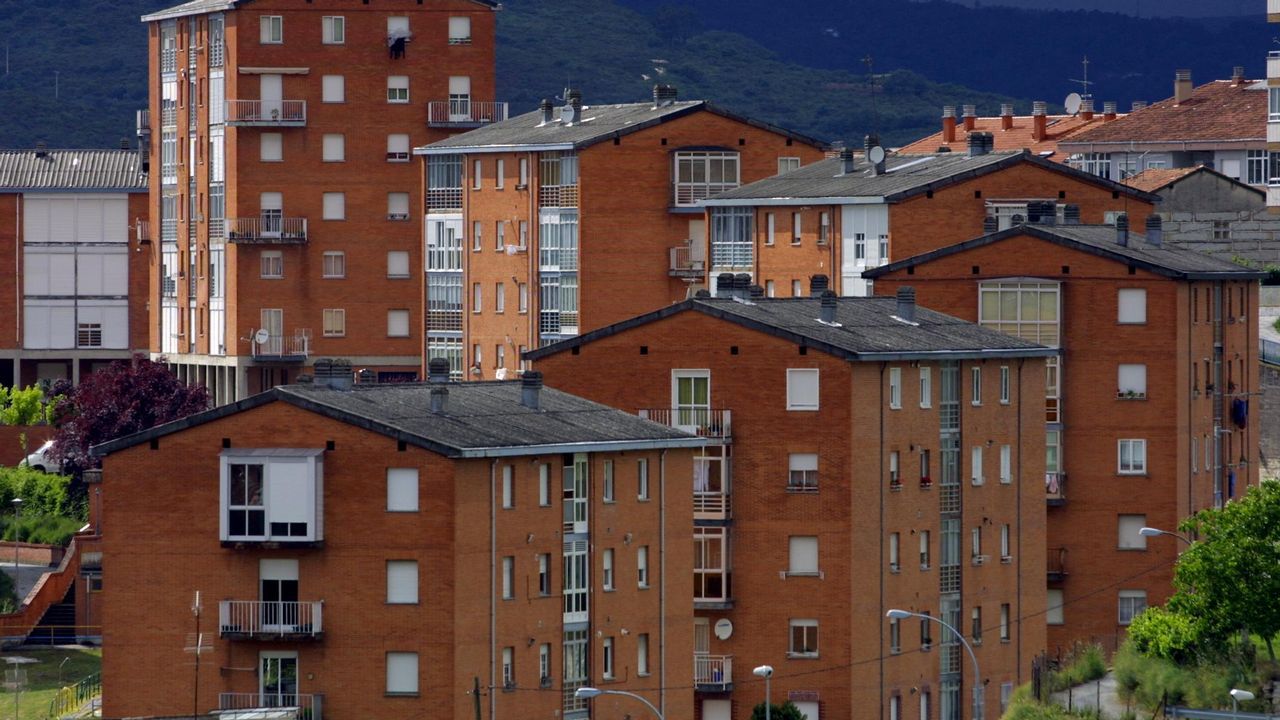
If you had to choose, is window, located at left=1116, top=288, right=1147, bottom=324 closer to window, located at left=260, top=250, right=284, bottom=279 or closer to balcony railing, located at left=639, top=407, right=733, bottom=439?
balcony railing, located at left=639, top=407, right=733, bottom=439

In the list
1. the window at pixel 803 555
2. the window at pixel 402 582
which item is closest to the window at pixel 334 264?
the window at pixel 803 555

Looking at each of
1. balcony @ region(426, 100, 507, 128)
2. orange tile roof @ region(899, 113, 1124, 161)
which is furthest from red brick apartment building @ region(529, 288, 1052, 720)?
orange tile roof @ region(899, 113, 1124, 161)

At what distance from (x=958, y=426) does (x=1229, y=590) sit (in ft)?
45.6

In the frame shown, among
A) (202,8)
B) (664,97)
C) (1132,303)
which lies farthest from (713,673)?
(202,8)

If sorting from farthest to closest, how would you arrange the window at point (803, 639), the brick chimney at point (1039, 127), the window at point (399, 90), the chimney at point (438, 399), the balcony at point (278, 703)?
the brick chimney at point (1039, 127) → the window at point (399, 90) → the window at point (803, 639) → the chimney at point (438, 399) → the balcony at point (278, 703)

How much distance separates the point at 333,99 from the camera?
478ft

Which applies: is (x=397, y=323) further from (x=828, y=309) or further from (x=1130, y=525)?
(x=828, y=309)

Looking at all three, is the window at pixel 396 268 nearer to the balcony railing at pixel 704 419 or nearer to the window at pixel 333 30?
the window at pixel 333 30

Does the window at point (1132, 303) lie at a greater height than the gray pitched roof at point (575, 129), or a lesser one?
lesser

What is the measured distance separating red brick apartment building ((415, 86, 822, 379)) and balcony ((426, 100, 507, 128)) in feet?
32.1

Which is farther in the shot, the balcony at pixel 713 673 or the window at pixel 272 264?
the window at pixel 272 264

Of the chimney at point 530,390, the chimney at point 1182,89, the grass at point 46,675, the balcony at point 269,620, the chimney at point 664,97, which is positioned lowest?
the grass at point 46,675

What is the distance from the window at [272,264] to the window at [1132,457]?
176 feet

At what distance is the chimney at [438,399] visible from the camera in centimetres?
8031
